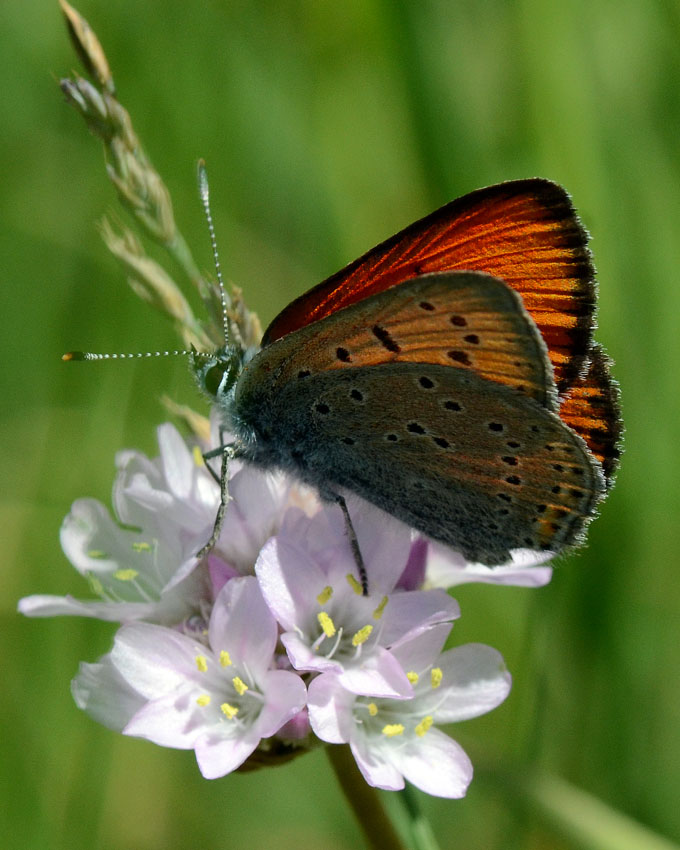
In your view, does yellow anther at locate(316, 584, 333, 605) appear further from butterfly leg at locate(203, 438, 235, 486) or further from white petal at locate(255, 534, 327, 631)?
butterfly leg at locate(203, 438, 235, 486)

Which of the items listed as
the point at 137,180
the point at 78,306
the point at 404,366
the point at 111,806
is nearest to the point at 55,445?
the point at 78,306

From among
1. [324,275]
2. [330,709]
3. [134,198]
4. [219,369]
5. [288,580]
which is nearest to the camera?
[330,709]

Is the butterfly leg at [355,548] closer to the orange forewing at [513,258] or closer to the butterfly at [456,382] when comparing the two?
the butterfly at [456,382]

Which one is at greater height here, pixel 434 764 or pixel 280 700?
pixel 280 700

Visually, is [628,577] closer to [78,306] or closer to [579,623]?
[579,623]

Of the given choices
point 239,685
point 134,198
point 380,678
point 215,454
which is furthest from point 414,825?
point 134,198

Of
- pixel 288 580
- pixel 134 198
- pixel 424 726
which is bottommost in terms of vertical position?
pixel 424 726

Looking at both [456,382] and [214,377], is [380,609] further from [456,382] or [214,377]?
[214,377]
